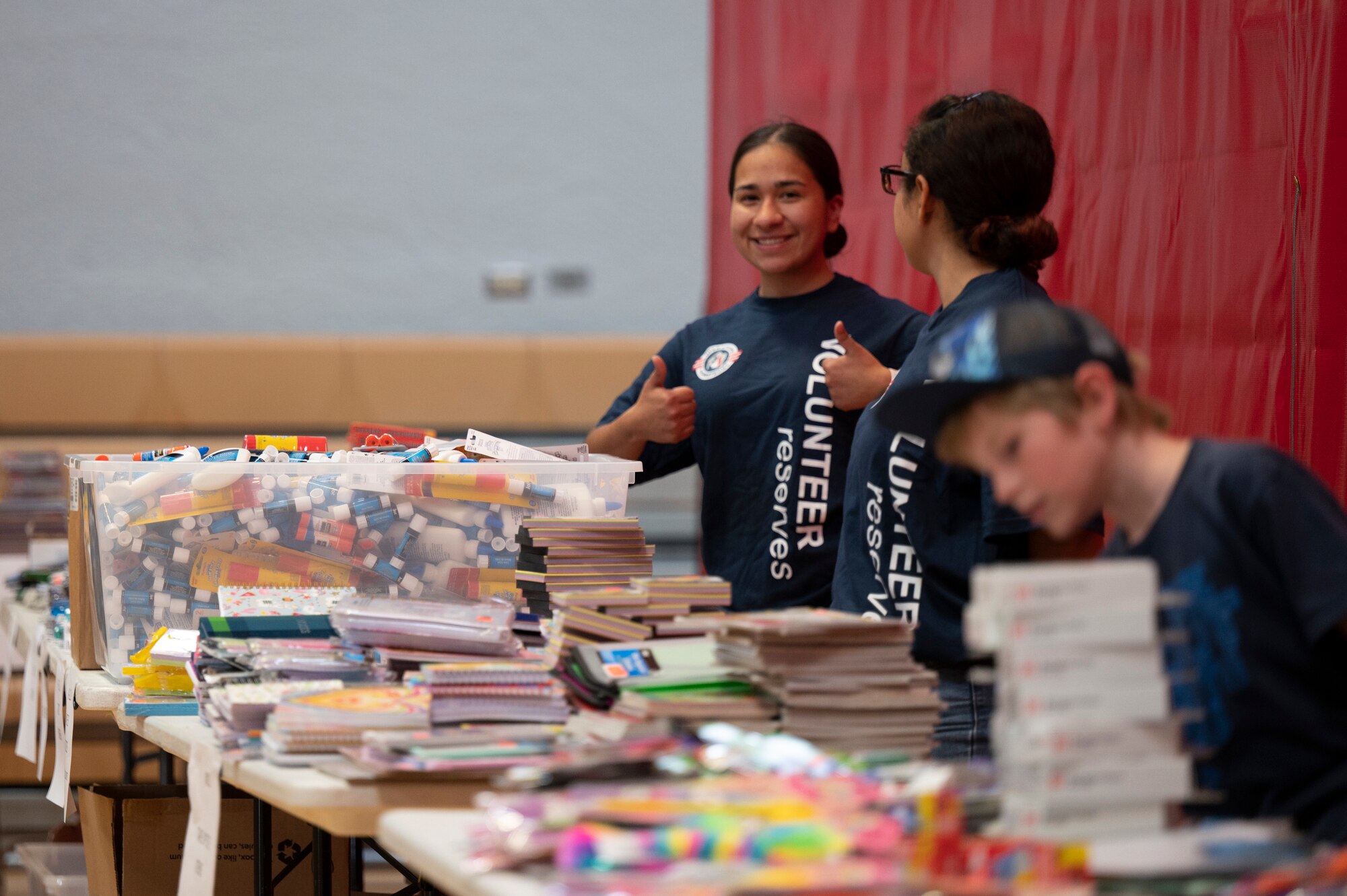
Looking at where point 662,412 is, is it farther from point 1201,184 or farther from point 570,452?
point 1201,184

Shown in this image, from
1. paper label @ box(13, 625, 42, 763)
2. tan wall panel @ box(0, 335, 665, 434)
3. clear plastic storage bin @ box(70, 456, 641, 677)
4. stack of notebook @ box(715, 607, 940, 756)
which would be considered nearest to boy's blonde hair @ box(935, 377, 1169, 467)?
stack of notebook @ box(715, 607, 940, 756)

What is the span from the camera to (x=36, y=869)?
263cm

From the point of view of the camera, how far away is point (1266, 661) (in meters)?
1.14

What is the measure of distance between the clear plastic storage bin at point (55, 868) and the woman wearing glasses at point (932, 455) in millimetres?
1627

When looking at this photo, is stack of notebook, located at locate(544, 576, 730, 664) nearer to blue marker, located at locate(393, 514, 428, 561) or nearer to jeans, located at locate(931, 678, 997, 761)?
jeans, located at locate(931, 678, 997, 761)

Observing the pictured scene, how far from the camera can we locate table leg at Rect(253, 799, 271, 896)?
1960mm

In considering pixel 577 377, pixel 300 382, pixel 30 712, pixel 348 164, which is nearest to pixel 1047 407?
pixel 30 712

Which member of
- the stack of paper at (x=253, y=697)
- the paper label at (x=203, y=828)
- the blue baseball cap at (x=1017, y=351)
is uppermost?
the blue baseball cap at (x=1017, y=351)

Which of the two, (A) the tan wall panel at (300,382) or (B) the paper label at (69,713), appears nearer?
(B) the paper label at (69,713)

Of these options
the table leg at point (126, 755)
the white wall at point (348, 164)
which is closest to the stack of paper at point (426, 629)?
the table leg at point (126, 755)

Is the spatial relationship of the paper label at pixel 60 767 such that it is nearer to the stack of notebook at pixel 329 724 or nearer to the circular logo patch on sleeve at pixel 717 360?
the stack of notebook at pixel 329 724

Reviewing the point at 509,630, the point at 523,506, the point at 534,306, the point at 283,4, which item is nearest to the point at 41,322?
the point at 283,4

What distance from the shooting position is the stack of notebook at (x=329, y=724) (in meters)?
1.54

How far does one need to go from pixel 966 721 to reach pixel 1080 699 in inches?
31.0
